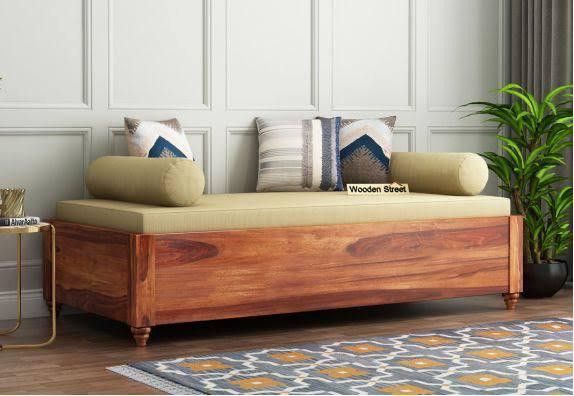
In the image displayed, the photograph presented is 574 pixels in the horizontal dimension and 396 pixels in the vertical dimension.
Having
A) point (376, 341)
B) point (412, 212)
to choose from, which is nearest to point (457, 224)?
point (412, 212)

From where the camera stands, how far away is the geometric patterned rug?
9.62 feet

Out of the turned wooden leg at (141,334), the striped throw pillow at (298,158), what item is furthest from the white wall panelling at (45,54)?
the turned wooden leg at (141,334)

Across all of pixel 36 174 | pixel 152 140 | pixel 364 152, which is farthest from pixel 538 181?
pixel 36 174

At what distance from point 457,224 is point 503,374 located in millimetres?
1162

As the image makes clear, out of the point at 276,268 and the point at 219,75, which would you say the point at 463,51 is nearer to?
the point at 219,75

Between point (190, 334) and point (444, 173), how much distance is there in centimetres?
128

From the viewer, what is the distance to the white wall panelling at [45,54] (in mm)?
4172

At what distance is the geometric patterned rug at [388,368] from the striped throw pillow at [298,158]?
0.99 metres

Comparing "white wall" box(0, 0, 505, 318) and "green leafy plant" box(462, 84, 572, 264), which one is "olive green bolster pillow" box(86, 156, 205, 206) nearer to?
"white wall" box(0, 0, 505, 318)

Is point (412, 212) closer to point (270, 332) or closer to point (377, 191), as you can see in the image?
point (377, 191)

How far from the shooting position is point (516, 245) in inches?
173

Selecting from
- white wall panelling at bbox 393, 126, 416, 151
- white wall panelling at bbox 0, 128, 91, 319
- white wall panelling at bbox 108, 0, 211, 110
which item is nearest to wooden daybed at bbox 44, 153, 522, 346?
white wall panelling at bbox 0, 128, 91, 319

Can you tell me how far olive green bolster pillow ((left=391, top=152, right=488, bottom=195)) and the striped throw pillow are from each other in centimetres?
31

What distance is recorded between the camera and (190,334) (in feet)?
12.7
